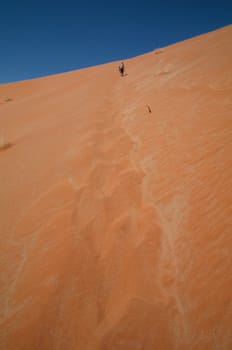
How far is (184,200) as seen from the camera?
2.34m

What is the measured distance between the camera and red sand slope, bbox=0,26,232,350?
58.9 inches

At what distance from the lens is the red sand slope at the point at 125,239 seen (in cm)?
150

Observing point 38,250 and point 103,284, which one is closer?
point 103,284

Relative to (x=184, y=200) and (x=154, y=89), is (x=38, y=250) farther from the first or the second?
(x=154, y=89)

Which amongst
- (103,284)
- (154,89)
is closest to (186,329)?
(103,284)

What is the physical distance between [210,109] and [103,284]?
3.76 metres

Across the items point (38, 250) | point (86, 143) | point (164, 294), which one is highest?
point (86, 143)

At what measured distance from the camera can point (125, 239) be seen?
2145 millimetres

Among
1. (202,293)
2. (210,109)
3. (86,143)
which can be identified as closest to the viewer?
(202,293)

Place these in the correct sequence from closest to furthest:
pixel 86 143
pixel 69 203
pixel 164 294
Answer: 1. pixel 164 294
2. pixel 69 203
3. pixel 86 143

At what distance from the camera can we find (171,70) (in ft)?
23.6

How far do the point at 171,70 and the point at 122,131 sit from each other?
4.52 meters

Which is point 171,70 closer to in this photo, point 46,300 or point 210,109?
point 210,109

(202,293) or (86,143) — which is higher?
(86,143)
